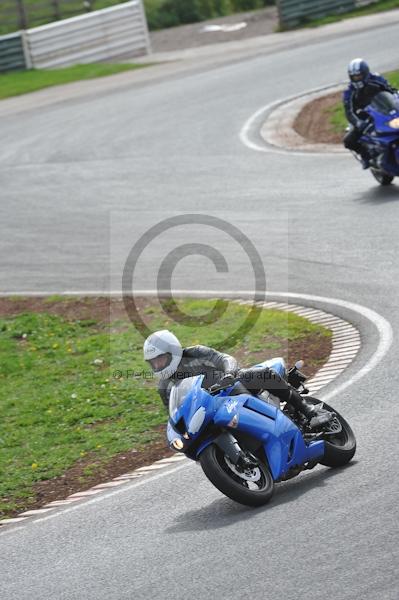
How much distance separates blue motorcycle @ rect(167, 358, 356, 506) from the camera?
26.4 feet

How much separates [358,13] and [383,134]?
66.3ft

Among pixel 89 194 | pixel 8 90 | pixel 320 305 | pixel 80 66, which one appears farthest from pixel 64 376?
pixel 80 66

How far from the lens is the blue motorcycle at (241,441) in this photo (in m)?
8.04

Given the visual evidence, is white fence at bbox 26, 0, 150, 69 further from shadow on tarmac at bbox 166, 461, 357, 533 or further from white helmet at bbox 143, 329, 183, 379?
shadow on tarmac at bbox 166, 461, 357, 533

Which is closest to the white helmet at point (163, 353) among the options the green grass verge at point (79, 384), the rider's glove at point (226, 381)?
the rider's glove at point (226, 381)

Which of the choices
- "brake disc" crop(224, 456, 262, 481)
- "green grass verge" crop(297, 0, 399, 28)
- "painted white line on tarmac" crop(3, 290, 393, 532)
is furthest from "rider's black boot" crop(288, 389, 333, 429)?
"green grass verge" crop(297, 0, 399, 28)

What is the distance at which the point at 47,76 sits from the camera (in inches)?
1387

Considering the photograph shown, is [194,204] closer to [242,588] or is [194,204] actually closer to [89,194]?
[89,194]

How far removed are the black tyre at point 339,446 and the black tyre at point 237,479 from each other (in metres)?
0.64

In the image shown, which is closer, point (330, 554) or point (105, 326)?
point (330, 554)

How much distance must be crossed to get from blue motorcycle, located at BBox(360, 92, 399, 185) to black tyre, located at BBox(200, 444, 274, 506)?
1060 centimetres

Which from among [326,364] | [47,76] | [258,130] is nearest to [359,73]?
[258,130]

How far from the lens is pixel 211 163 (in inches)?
882

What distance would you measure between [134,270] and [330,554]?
10.9 meters
